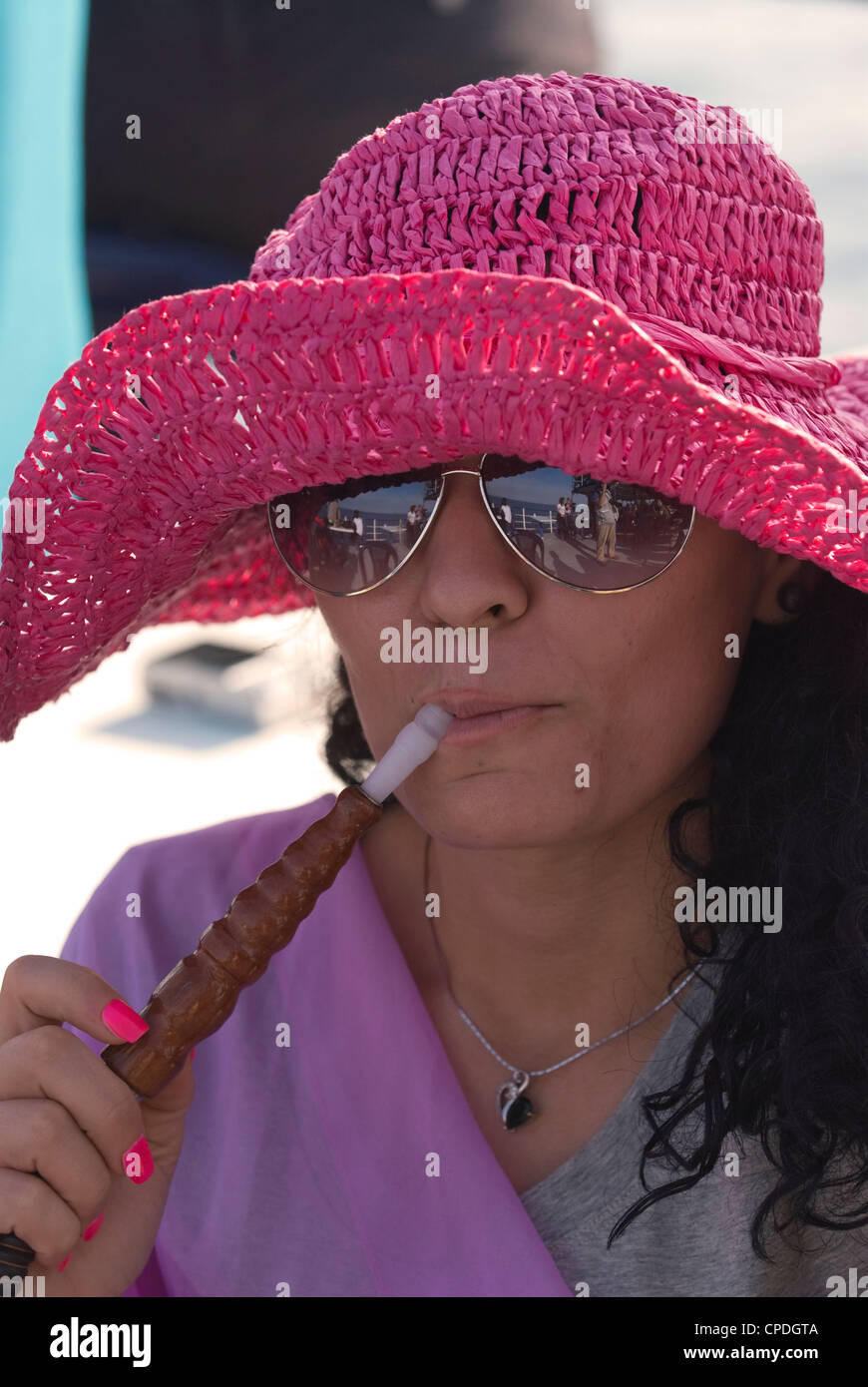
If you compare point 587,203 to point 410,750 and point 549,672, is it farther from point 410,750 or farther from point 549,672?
point 410,750

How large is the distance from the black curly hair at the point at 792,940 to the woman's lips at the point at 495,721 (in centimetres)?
32

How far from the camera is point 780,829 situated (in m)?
1.33

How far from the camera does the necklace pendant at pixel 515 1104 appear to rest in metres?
1.40

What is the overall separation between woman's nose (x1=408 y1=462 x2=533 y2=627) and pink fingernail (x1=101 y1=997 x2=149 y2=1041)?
0.45 metres

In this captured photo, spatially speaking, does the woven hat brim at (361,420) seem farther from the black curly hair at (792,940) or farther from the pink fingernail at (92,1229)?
the pink fingernail at (92,1229)

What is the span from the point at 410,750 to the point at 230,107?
2485 mm

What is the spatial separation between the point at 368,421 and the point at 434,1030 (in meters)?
0.73

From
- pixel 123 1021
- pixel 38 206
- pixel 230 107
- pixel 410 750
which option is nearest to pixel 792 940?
pixel 410 750

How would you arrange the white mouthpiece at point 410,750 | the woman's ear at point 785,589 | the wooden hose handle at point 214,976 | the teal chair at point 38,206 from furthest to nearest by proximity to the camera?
the teal chair at point 38,206, the woman's ear at point 785,589, the white mouthpiece at point 410,750, the wooden hose handle at point 214,976

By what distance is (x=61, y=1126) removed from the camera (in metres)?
1.05

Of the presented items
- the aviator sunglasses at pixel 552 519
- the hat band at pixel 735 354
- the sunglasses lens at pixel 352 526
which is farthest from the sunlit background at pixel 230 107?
the hat band at pixel 735 354

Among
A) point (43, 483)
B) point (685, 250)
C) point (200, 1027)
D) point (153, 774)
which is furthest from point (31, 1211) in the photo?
point (153, 774)

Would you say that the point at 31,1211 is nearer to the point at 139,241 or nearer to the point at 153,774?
the point at 139,241

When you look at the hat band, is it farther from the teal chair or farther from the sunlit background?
the teal chair
